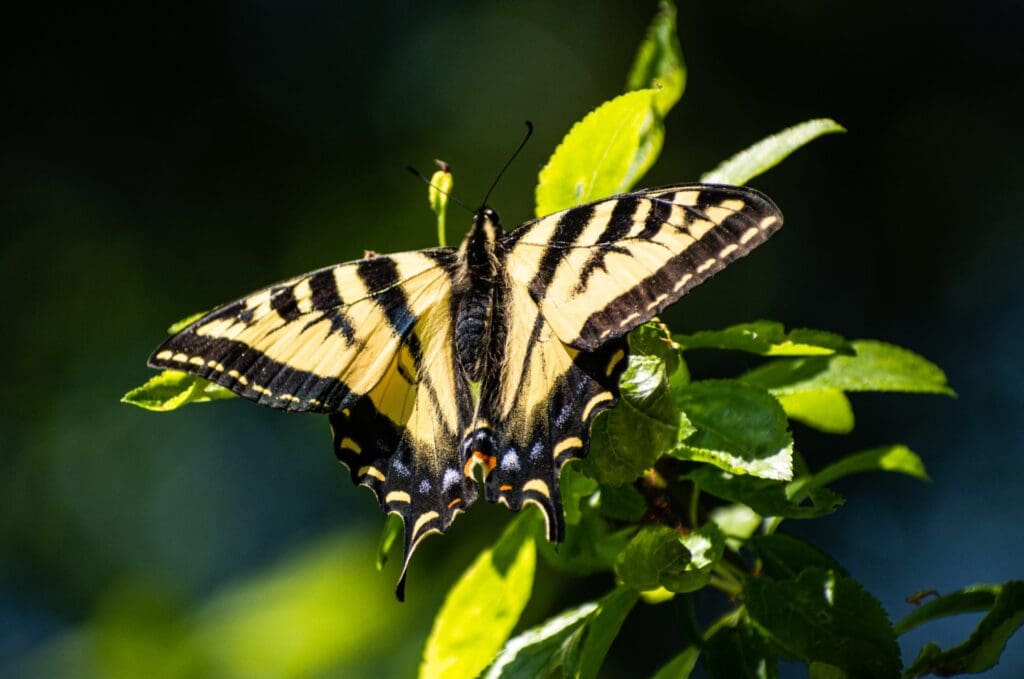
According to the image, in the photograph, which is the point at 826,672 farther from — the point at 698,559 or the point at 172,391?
the point at 172,391

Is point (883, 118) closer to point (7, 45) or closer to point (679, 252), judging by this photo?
point (679, 252)

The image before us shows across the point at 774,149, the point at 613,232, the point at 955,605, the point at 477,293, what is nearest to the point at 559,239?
the point at 613,232

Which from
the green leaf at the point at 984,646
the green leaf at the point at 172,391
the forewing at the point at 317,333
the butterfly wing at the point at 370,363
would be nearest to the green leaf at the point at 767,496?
the green leaf at the point at 984,646

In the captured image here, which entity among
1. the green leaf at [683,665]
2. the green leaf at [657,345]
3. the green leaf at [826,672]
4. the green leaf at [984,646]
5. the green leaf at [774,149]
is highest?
the green leaf at [774,149]

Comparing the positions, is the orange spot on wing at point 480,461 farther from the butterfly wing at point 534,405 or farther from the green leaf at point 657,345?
the green leaf at point 657,345

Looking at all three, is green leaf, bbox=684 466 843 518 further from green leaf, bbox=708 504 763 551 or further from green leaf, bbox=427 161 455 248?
green leaf, bbox=427 161 455 248

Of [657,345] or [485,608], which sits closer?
[657,345]
